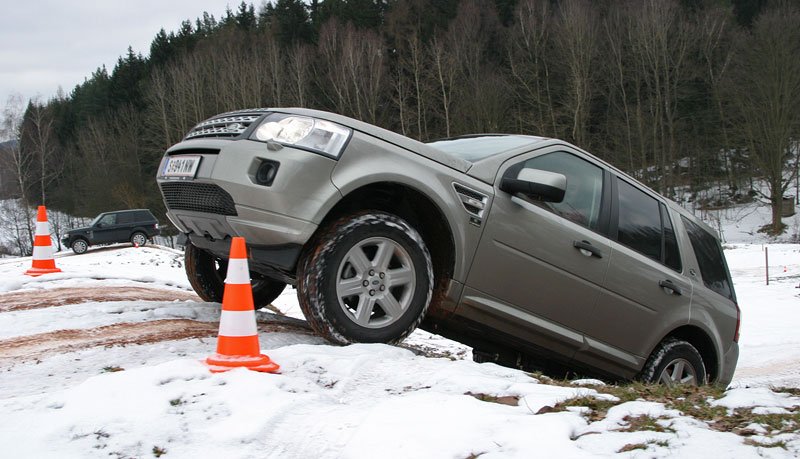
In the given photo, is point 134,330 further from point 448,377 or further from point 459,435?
point 459,435

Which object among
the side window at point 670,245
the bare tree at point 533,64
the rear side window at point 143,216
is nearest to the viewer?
the side window at point 670,245

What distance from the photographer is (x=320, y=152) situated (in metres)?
3.46

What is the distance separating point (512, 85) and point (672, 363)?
4191 centimetres

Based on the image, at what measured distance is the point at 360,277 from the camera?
3.52 metres

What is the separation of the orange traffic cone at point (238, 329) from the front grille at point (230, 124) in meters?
0.75

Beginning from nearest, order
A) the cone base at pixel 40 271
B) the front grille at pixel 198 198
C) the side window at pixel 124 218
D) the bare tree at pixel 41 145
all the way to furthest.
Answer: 1. the front grille at pixel 198 198
2. the cone base at pixel 40 271
3. the side window at pixel 124 218
4. the bare tree at pixel 41 145

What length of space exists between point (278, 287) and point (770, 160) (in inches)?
1415

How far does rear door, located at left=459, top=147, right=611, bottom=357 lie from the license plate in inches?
64.8

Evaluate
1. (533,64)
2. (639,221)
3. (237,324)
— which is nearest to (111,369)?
(237,324)

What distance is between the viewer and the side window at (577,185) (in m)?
4.38

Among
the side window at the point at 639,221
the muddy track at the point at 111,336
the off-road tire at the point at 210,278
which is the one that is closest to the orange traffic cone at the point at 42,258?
the off-road tire at the point at 210,278

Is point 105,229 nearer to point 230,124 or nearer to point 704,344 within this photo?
point 230,124

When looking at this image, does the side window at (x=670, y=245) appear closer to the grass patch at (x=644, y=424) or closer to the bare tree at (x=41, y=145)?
the grass patch at (x=644, y=424)

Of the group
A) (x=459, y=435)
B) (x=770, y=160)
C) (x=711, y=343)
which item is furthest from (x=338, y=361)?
(x=770, y=160)
